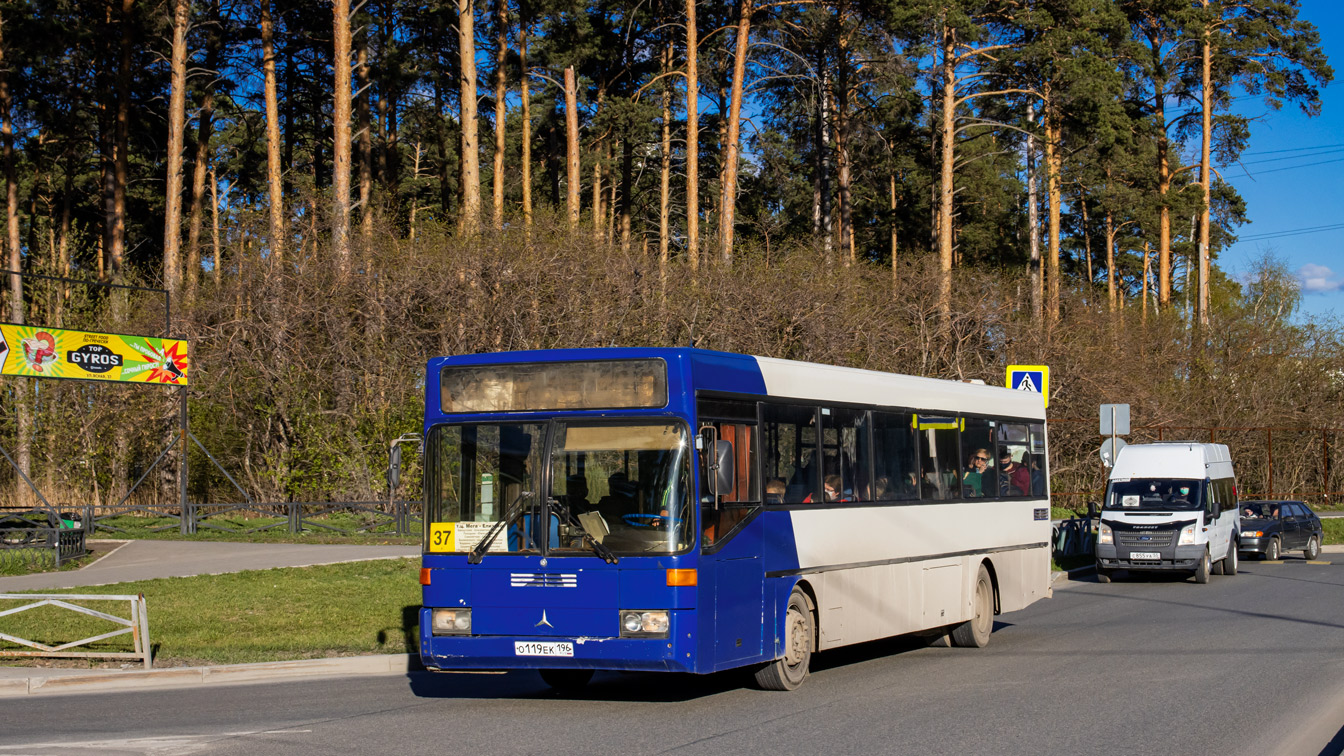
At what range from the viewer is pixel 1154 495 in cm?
2459

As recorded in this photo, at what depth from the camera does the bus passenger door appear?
9883 mm

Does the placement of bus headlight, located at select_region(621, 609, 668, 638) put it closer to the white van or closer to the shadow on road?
the shadow on road

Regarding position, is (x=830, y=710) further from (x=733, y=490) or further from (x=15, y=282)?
(x=15, y=282)

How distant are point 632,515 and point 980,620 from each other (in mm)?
6392

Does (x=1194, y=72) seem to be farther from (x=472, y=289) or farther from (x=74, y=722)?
(x=74, y=722)

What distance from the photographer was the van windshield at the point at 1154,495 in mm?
24094

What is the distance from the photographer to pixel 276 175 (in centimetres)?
3584

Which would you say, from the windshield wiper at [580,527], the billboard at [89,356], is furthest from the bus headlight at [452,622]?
the billboard at [89,356]

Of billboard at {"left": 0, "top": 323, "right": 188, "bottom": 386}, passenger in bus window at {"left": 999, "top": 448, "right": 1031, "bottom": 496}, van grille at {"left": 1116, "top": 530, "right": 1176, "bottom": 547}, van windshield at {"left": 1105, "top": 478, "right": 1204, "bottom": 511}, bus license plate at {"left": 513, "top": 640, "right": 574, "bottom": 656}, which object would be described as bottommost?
van grille at {"left": 1116, "top": 530, "right": 1176, "bottom": 547}

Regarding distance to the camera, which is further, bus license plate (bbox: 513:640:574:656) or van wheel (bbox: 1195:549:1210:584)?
van wheel (bbox: 1195:549:1210:584)

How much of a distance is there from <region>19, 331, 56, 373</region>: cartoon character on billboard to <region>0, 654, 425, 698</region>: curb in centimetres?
1382

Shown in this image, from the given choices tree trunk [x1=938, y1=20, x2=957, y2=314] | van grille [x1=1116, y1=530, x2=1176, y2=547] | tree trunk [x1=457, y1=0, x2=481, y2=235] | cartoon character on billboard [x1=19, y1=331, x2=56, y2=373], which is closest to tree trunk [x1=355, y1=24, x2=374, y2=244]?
tree trunk [x1=457, y1=0, x2=481, y2=235]

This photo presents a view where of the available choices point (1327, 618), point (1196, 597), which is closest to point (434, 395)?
point (1327, 618)

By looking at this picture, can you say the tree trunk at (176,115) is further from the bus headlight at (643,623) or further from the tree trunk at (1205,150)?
the tree trunk at (1205,150)
